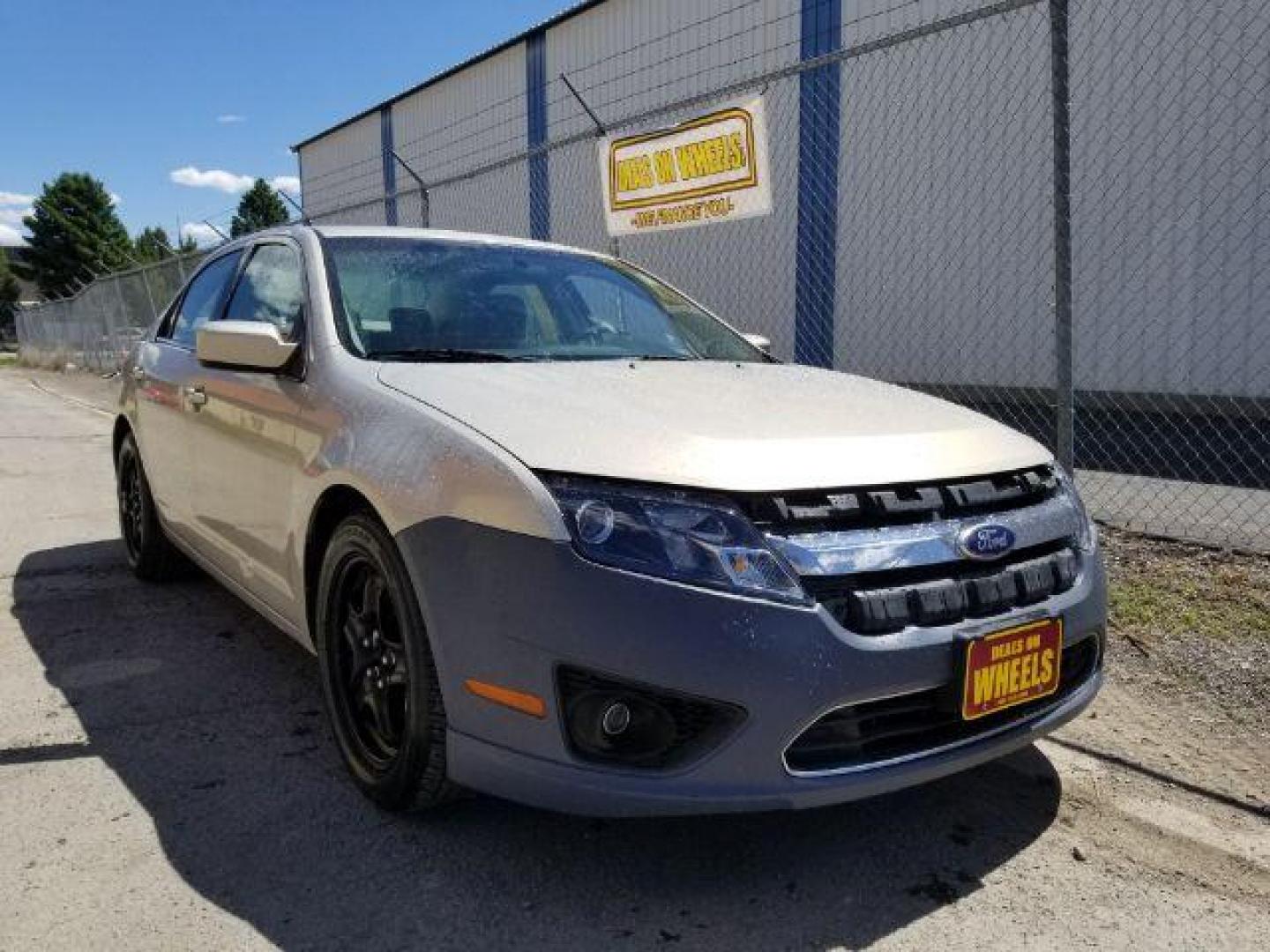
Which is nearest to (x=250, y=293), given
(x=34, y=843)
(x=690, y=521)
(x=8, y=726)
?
(x=8, y=726)

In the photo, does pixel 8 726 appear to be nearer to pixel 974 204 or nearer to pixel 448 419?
pixel 448 419

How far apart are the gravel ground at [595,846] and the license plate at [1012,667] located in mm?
433

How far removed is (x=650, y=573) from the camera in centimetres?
189

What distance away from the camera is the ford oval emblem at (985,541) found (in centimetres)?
208

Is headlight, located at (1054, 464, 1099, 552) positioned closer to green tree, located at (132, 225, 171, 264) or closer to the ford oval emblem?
the ford oval emblem

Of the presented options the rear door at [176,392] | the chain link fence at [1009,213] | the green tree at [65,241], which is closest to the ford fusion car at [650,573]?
the rear door at [176,392]

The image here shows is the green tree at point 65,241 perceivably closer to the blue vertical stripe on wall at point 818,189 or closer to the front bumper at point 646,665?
the blue vertical stripe on wall at point 818,189

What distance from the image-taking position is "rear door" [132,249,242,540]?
3738 millimetres

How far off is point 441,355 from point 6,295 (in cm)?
8475

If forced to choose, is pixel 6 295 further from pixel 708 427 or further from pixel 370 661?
pixel 708 427

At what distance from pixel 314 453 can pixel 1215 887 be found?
7.92 ft

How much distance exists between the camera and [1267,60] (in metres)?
8.47

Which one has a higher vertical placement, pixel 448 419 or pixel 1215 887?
pixel 448 419

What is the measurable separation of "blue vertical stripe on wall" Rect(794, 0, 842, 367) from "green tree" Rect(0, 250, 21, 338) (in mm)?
76894
